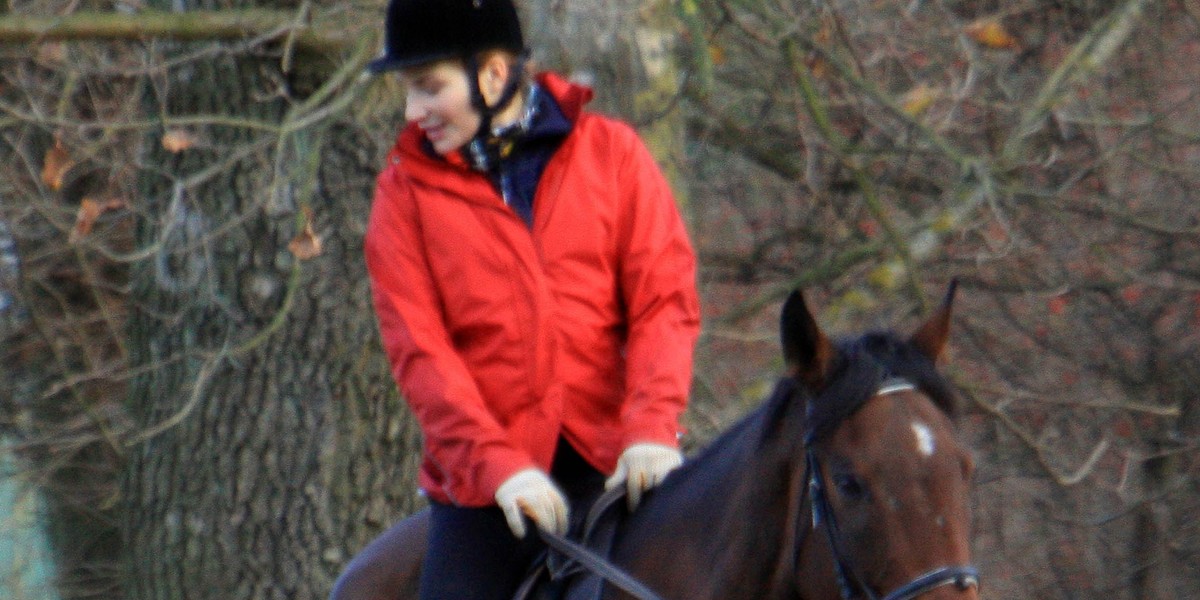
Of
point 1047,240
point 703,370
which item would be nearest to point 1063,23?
point 1047,240

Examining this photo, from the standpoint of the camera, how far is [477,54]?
145 inches

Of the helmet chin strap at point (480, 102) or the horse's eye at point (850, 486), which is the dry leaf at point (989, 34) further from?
the horse's eye at point (850, 486)

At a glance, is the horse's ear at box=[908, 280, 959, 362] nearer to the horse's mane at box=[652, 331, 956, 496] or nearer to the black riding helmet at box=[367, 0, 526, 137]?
the horse's mane at box=[652, 331, 956, 496]

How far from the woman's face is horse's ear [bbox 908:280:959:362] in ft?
3.54

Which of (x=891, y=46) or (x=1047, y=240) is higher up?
(x=891, y=46)

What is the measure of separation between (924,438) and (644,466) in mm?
759

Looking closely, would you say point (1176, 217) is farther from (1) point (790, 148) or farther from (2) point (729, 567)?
(2) point (729, 567)

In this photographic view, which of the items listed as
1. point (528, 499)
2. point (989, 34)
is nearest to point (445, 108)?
point (528, 499)

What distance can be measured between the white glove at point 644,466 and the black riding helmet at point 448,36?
0.77 m

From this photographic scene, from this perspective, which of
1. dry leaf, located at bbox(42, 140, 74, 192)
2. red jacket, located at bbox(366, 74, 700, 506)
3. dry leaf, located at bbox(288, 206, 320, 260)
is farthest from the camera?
dry leaf, located at bbox(42, 140, 74, 192)

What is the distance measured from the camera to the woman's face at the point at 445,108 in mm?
3662

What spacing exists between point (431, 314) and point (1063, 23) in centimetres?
677

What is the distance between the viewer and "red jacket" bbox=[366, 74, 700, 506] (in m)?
3.58

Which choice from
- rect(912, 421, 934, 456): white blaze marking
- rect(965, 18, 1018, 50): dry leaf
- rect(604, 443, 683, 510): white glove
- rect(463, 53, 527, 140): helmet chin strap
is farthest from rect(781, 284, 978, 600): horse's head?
rect(965, 18, 1018, 50): dry leaf
